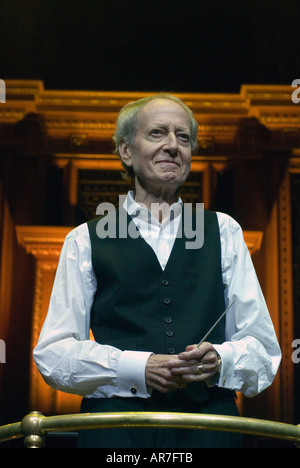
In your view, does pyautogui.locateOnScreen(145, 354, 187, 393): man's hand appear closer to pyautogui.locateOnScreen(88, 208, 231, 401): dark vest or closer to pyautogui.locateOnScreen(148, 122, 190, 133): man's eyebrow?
pyautogui.locateOnScreen(88, 208, 231, 401): dark vest

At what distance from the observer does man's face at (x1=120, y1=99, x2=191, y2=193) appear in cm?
202

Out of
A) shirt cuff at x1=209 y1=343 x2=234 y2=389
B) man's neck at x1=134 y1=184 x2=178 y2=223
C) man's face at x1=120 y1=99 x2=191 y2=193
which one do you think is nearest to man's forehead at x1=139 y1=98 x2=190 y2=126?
man's face at x1=120 y1=99 x2=191 y2=193

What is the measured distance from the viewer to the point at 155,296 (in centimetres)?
185

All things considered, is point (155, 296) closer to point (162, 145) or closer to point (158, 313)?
point (158, 313)

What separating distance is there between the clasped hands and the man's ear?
0.64 m

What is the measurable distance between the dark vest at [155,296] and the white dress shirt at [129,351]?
0.03 meters

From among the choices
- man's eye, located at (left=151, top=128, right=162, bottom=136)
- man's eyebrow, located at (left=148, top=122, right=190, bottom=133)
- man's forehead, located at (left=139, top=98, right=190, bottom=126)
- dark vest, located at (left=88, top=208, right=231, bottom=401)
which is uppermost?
man's forehead, located at (left=139, top=98, right=190, bottom=126)

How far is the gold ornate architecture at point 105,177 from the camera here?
4.27 metres

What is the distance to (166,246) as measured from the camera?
1987 millimetres

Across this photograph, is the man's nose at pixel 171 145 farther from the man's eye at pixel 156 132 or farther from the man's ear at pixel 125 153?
the man's ear at pixel 125 153

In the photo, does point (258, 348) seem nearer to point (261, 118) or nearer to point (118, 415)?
point (118, 415)

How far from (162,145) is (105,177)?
97.7 inches

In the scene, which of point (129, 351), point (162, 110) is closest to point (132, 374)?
point (129, 351)
